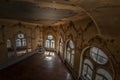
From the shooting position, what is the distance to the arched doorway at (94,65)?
16.3ft

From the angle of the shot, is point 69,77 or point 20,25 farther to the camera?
point 20,25

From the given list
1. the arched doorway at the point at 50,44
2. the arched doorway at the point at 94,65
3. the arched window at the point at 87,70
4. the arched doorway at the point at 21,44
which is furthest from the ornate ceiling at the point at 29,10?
the arched doorway at the point at 50,44

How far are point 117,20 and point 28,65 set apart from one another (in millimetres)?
9704

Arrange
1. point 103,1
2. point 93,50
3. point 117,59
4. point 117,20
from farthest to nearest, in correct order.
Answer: point 93,50
point 117,59
point 117,20
point 103,1

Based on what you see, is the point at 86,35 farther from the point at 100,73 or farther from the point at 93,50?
the point at 100,73

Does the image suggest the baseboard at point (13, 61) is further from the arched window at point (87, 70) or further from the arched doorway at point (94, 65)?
the arched window at point (87, 70)


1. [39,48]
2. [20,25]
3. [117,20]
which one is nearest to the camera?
[117,20]

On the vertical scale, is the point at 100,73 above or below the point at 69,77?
above

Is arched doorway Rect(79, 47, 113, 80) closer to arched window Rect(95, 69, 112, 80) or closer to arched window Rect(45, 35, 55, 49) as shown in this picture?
arched window Rect(95, 69, 112, 80)

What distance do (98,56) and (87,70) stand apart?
157 centimetres

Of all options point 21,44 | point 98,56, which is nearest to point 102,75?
point 98,56

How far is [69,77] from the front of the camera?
8.52 meters

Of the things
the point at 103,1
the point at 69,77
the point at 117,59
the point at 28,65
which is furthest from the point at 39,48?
the point at 103,1

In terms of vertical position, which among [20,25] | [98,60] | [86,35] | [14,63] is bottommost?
[14,63]
